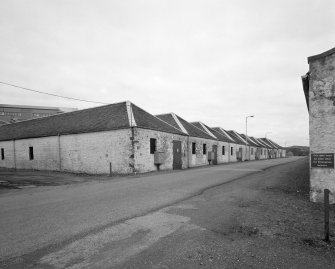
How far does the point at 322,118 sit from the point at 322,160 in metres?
1.29

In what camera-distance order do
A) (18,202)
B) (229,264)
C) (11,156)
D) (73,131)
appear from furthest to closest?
(11,156) → (73,131) → (18,202) → (229,264)

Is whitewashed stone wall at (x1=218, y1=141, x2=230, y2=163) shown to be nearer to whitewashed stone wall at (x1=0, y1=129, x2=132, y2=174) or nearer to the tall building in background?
whitewashed stone wall at (x1=0, y1=129, x2=132, y2=174)

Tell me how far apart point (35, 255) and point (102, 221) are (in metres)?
1.81

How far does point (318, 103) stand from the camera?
720 cm

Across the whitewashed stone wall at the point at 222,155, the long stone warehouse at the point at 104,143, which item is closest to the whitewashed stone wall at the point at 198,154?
the long stone warehouse at the point at 104,143

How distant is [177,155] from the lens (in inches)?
923

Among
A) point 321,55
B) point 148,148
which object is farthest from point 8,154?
point 321,55

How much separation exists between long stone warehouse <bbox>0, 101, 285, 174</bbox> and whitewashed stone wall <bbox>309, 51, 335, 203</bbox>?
1239 cm

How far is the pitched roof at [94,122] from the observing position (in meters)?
18.9

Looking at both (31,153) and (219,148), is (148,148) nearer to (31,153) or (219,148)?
(31,153)

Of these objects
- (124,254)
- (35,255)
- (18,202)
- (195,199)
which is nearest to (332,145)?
(195,199)

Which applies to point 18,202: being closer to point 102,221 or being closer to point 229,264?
point 102,221

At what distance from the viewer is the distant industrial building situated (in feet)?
22.9

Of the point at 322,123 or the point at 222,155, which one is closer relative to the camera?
the point at 322,123
